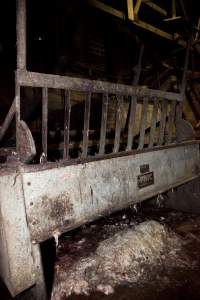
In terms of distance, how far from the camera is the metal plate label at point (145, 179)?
275 centimetres

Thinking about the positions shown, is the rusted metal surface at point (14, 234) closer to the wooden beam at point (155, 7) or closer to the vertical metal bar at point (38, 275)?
the vertical metal bar at point (38, 275)

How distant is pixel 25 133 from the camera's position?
1.75 meters

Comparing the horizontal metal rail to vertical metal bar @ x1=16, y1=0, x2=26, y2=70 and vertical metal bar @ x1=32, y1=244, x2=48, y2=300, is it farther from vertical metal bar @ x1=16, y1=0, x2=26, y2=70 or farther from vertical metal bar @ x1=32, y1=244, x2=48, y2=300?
vertical metal bar @ x1=32, y1=244, x2=48, y2=300

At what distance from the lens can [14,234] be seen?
1.73m

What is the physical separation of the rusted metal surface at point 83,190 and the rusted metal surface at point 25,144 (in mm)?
134

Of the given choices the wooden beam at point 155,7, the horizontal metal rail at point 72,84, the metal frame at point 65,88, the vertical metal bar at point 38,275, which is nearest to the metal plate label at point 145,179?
the metal frame at point 65,88

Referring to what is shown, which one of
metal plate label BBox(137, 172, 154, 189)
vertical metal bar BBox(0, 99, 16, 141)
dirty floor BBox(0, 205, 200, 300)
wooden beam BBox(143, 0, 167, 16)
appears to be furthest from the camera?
wooden beam BBox(143, 0, 167, 16)

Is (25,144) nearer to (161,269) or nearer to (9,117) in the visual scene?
(9,117)

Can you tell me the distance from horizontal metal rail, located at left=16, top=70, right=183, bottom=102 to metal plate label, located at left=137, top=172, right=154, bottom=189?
3.11ft

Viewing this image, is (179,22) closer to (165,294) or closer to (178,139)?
(178,139)

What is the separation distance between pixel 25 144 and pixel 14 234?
67 centimetres

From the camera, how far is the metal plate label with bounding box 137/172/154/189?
275 cm

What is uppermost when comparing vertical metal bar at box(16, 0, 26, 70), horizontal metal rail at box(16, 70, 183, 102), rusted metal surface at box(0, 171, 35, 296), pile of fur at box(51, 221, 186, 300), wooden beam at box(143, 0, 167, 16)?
wooden beam at box(143, 0, 167, 16)

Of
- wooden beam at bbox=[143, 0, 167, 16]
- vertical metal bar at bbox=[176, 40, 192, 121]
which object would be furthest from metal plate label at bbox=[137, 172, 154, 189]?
wooden beam at bbox=[143, 0, 167, 16]
